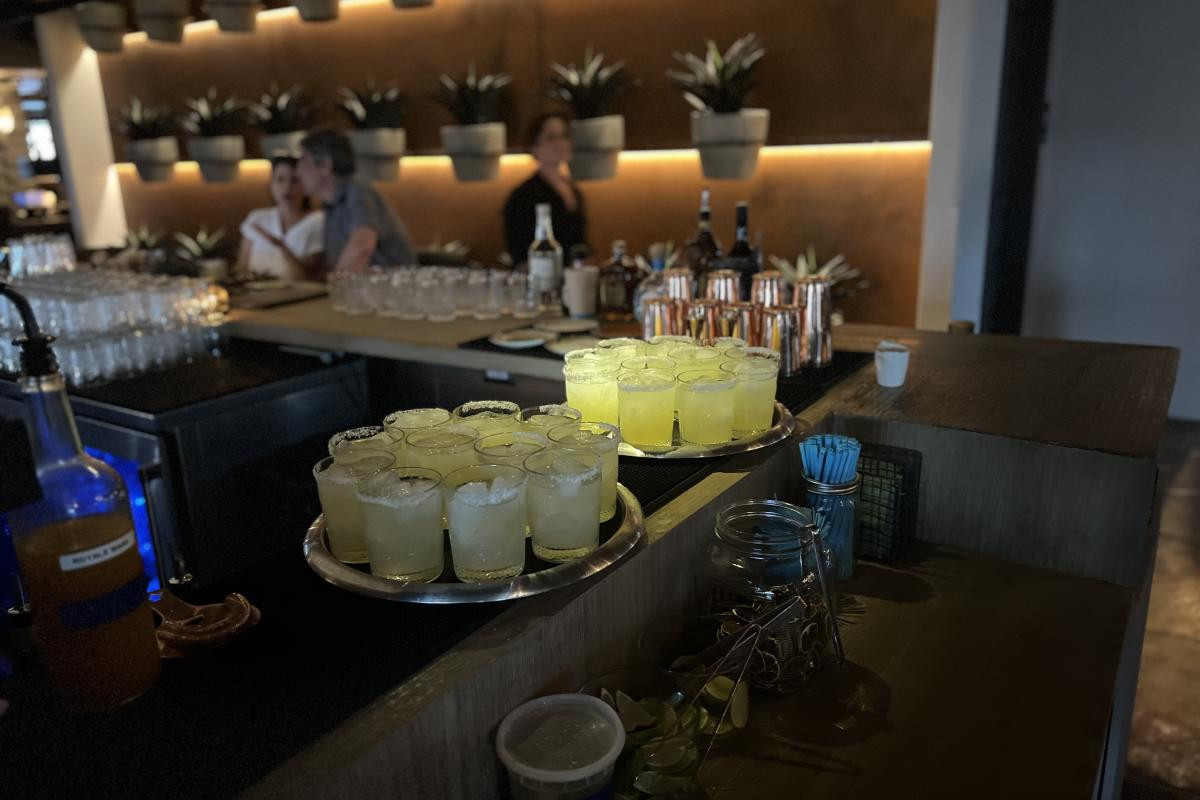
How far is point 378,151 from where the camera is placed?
5.40 metres

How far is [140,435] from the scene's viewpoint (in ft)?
8.48

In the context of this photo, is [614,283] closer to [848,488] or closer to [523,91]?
[848,488]

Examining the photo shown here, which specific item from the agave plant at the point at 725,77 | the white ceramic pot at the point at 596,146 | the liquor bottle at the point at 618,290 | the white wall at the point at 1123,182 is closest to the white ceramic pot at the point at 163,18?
the white ceramic pot at the point at 596,146

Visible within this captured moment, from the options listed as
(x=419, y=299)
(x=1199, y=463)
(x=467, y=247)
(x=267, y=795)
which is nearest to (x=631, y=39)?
(x=467, y=247)

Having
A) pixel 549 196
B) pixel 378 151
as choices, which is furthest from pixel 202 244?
pixel 549 196

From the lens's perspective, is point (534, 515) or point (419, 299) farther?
point (419, 299)

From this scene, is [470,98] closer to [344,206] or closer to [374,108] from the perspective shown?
[374,108]

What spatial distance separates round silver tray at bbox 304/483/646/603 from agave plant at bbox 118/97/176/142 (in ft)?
21.6

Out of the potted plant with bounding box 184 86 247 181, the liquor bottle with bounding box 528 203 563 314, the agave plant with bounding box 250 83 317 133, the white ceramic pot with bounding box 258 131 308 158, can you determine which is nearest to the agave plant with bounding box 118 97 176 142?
the potted plant with bounding box 184 86 247 181

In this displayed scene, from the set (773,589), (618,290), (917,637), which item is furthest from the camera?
(618,290)

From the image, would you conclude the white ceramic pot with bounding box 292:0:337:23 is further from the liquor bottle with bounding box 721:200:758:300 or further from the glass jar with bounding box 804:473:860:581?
the glass jar with bounding box 804:473:860:581

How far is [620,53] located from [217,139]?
3.14 metres

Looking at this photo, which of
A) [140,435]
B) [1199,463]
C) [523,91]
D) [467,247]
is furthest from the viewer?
[467,247]

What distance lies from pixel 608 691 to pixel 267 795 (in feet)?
1.61
